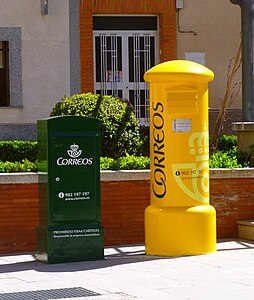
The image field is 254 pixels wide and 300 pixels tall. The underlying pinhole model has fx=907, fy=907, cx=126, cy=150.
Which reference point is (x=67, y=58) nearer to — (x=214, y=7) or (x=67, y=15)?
(x=67, y=15)

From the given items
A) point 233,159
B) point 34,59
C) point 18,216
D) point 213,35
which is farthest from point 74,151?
point 213,35

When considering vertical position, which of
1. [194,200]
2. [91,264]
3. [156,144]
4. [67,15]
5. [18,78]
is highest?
[67,15]

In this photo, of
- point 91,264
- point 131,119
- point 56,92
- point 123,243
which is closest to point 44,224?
point 91,264

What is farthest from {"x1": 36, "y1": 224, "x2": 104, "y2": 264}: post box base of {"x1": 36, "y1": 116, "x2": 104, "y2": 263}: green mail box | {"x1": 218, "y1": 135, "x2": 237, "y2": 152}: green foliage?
{"x1": 218, "y1": 135, "x2": 237, "y2": 152}: green foliage

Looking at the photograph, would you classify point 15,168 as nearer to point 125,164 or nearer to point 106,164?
point 106,164

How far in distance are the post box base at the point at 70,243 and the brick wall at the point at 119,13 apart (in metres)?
8.95

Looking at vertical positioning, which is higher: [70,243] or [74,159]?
[74,159]

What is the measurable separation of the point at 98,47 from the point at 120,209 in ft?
27.4

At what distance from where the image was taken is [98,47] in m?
20.4

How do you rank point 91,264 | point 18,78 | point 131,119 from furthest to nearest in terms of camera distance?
1. point 18,78
2. point 131,119
3. point 91,264

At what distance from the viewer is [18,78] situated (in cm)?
1942

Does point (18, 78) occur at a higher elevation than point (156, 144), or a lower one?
higher

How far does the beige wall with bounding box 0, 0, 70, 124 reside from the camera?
1939 cm

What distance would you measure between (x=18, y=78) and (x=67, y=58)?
3.81 feet
